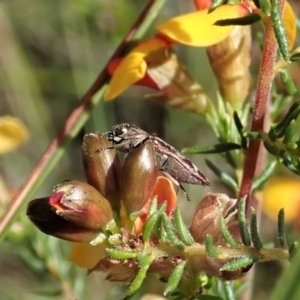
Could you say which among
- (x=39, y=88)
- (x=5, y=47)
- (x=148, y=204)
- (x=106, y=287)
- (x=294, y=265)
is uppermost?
(x=294, y=265)

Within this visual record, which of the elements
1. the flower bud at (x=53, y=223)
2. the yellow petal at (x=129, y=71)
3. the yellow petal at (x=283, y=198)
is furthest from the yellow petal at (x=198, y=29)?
the yellow petal at (x=283, y=198)

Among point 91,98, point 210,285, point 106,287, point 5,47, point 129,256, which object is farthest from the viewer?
point 5,47

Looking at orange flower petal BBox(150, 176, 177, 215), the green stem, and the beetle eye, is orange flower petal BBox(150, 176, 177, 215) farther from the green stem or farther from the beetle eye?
the green stem

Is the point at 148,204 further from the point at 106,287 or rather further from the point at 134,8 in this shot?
the point at 134,8

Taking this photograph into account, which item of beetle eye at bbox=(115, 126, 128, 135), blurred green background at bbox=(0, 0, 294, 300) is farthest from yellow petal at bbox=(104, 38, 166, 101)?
blurred green background at bbox=(0, 0, 294, 300)

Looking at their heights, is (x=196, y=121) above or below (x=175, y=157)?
below

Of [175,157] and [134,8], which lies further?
[134,8]

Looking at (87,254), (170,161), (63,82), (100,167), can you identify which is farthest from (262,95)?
(63,82)

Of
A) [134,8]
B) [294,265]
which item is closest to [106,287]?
[134,8]
